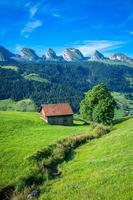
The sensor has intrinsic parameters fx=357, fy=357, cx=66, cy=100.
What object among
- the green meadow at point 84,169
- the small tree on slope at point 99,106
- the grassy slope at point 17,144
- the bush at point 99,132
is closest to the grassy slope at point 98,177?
the green meadow at point 84,169

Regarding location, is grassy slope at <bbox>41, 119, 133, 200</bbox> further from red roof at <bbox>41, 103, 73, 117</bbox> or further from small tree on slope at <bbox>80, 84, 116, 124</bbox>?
red roof at <bbox>41, 103, 73, 117</bbox>

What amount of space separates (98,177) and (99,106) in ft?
241

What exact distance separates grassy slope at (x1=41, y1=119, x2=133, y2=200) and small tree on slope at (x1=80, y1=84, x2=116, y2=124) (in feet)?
186

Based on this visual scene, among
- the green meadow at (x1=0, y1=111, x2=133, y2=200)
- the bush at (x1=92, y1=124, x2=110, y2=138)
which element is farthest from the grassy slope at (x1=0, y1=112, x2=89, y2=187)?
the bush at (x1=92, y1=124, x2=110, y2=138)

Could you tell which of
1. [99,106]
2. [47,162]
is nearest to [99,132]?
[47,162]

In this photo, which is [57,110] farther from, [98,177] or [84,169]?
[98,177]

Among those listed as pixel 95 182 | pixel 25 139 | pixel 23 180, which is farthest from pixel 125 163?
pixel 25 139

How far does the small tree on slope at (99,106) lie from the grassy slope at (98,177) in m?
56.8

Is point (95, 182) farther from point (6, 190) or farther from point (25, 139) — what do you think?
point (25, 139)

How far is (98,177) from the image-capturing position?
35.0 meters

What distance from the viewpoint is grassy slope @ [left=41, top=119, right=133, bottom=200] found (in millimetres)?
30548

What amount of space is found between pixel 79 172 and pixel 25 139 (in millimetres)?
29477

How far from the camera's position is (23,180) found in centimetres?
3956

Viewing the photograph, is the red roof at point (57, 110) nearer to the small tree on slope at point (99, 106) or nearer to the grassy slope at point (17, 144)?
the small tree on slope at point (99, 106)
